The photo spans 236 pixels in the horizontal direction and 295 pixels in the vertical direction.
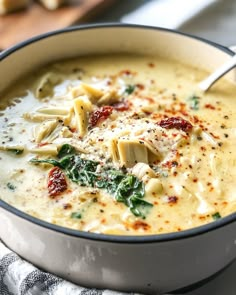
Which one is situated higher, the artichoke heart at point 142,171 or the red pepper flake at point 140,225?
the artichoke heart at point 142,171

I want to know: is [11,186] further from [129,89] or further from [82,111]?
[129,89]

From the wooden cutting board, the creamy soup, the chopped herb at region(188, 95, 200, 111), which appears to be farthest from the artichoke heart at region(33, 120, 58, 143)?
the wooden cutting board

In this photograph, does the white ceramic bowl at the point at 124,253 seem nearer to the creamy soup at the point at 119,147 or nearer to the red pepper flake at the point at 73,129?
the creamy soup at the point at 119,147

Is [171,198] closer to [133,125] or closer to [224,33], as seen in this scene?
[133,125]

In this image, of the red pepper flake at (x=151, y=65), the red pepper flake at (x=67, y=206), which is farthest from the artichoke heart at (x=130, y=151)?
the red pepper flake at (x=151, y=65)

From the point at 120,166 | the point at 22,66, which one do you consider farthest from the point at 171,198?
the point at 22,66

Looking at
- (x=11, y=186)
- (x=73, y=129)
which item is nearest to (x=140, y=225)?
(x=11, y=186)

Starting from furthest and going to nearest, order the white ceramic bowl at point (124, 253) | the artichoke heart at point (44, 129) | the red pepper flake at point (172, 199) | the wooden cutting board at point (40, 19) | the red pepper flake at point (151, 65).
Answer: the wooden cutting board at point (40, 19)
the red pepper flake at point (151, 65)
the artichoke heart at point (44, 129)
the red pepper flake at point (172, 199)
the white ceramic bowl at point (124, 253)
